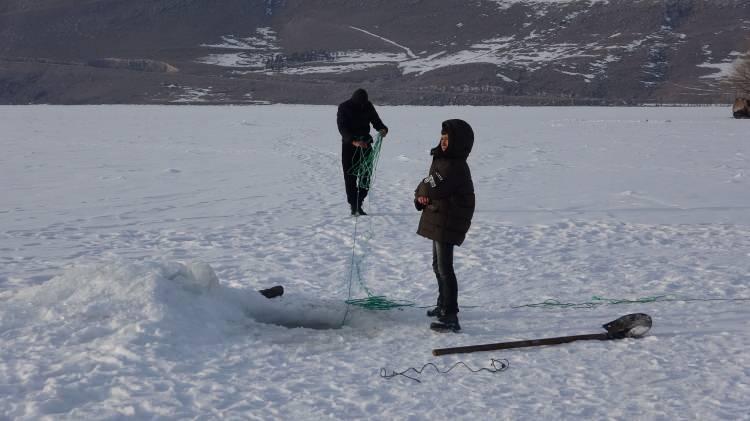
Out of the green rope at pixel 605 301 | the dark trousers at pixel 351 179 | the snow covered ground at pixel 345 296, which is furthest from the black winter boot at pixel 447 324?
the dark trousers at pixel 351 179

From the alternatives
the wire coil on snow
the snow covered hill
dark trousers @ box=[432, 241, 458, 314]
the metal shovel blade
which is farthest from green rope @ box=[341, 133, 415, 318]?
the snow covered hill

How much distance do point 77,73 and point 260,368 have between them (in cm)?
10998

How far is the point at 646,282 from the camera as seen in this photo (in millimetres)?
6691

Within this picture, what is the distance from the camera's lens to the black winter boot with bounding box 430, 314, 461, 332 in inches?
206

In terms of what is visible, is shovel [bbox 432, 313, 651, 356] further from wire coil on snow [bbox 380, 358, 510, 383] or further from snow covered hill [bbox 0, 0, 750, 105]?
snow covered hill [bbox 0, 0, 750, 105]

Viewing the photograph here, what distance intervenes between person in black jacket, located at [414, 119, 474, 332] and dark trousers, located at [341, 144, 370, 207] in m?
4.02

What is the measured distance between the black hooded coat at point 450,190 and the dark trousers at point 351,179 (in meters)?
4.05

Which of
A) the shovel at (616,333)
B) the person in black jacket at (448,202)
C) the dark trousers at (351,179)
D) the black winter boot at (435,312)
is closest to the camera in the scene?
the shovel at (616,333)

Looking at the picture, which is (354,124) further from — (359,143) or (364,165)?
(364,165)

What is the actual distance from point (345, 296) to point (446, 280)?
3.91ft

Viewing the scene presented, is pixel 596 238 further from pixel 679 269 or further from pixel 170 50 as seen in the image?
pixel 170 50

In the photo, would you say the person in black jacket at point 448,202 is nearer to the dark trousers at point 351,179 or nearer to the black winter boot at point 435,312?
the black winter boot at point 435,312

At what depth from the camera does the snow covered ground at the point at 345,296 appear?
4094mm

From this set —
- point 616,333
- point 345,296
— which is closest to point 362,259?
point 345,296
